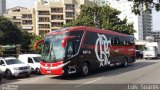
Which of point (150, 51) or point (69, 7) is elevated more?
point (69, 7)

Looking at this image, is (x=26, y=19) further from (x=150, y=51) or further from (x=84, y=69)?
(x=84, y=69)

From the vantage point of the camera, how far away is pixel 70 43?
20266 mm

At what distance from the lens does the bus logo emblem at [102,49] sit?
950 inches

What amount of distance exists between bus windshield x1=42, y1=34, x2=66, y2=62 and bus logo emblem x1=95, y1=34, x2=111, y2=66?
4317 mm

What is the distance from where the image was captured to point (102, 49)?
24.9 meters

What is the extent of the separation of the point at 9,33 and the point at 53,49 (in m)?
44.3

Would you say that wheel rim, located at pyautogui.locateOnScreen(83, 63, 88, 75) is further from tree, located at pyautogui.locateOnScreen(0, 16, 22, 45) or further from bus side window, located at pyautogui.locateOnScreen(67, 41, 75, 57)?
tree, located at pyautogui.locateOnScreen(0, 16, 22, 45)

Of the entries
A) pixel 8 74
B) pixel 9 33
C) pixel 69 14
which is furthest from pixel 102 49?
pixel 69 14

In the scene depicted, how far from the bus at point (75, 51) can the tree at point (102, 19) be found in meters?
27.7

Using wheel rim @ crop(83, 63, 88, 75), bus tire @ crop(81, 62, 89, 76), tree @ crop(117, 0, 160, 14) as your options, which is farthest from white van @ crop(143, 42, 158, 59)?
tree @ crop(117, 0, 160, 14)

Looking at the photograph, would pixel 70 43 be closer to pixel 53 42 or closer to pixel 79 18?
pixel 53 42

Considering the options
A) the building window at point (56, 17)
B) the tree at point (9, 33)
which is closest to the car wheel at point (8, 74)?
the tree at point (9, 33)

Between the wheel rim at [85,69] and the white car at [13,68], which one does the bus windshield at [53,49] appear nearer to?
the wheel rim at [85,69]

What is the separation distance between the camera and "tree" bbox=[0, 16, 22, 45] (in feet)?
202
